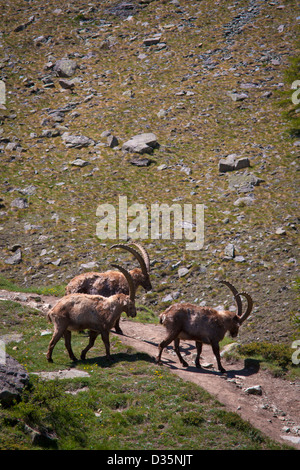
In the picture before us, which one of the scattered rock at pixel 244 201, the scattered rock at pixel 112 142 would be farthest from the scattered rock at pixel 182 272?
the scattered rock at pixel 112 142

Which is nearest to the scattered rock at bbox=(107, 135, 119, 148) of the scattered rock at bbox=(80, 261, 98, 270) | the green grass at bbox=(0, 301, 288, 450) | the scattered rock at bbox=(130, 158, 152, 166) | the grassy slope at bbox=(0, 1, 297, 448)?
the grassy slope at bbox=(0, 1, 297, 448)

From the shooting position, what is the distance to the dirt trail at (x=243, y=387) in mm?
13414

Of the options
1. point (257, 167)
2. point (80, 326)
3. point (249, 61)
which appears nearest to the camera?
point (80, 326)

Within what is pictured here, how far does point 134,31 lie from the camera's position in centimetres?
4725

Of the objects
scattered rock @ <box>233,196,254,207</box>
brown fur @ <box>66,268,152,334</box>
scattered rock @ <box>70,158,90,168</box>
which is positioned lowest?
brown fur @ <box>66,268,152,334</box>

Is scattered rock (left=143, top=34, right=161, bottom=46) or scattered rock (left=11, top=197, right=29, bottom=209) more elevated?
scattered rock (left=143, top=34, right=161, bottom=46)

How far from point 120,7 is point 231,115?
23355 millimetres

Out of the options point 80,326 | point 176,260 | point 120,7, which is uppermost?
point 120,7

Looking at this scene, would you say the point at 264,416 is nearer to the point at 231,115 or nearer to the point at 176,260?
the point at 176,260

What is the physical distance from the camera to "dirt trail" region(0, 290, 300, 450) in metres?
13.4

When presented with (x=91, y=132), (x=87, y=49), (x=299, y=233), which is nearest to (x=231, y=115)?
(x=91, y=132)

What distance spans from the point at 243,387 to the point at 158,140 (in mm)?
24032

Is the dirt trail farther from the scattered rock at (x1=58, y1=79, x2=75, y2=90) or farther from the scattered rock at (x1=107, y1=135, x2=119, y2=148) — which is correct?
the scattered rock at (x1=58, y1=79, x2=75, y2=90)

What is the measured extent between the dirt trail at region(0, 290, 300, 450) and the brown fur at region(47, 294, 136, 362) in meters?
1.95
